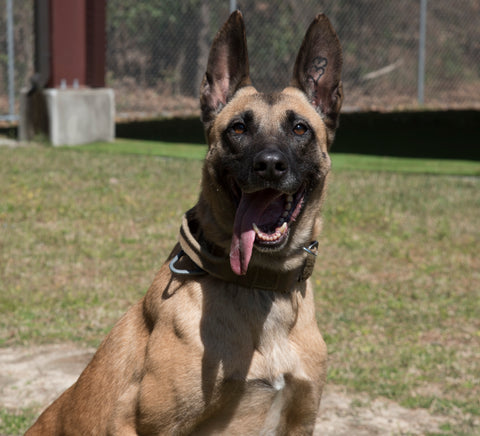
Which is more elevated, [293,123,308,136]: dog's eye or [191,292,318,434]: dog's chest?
[293,123,308,136]: dog's eye

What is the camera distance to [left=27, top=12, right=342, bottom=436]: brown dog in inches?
116

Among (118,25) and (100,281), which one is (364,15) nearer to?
(118,25)

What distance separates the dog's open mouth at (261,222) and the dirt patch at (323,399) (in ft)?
5.07

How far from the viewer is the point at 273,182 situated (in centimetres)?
304

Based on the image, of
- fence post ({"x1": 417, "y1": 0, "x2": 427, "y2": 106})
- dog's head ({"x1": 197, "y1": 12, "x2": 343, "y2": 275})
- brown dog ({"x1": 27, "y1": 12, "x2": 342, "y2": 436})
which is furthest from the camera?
fence post ({"x1": 417, "y1": 0, "x2": 427, "y2": 106})

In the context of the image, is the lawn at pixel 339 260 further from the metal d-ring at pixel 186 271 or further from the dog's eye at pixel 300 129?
the dog's eye at pixel 300 129

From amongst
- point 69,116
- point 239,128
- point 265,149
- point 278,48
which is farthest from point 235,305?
point 278,48

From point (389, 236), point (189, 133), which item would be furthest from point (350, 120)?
point (389, 236)

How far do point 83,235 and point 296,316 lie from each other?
4.57 m

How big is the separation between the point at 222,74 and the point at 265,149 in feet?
1.68

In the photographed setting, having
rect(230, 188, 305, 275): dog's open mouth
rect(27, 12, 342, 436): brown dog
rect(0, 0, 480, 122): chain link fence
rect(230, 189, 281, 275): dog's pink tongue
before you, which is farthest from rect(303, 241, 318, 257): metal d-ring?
rect(0, 0, 480, 122): chain link fence

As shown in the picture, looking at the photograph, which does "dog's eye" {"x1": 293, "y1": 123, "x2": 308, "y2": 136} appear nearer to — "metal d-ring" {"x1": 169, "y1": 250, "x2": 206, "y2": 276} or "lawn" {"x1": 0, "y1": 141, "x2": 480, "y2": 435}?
"metal d-ring" {"x1": 169, "y1": 250, "x2": 206, "y2": 276}

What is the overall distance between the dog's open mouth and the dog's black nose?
5.3 inches

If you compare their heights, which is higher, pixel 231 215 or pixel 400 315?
pixel 231 215
